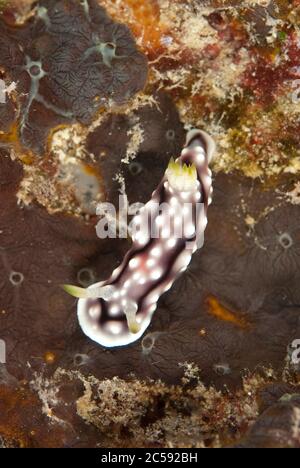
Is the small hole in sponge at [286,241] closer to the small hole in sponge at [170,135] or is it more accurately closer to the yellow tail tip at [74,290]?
the small hole in sponge at [170,135]

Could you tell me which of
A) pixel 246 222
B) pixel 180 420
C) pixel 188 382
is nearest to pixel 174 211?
pixel 246 222

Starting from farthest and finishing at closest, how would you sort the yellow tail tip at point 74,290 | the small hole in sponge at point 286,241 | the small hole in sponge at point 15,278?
the small hole in sponge at point 286,241
the small hole in sponge at point 15,278
the yellow tail tip at point 74,290

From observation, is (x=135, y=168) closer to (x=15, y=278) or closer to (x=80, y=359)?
(x=15, y=278)

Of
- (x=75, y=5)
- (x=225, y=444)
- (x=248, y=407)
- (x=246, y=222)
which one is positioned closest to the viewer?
(x=225, y=444)

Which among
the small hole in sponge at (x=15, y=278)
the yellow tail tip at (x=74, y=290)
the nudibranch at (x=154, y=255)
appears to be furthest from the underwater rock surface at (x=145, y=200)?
the yellow tail tip at (x=74, y=290)

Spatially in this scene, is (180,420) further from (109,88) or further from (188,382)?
(109,88)

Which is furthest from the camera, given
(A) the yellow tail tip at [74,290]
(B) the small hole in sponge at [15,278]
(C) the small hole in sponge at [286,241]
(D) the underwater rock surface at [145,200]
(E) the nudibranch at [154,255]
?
(C) the small hole in sponge at [286,241]

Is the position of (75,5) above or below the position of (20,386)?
above
